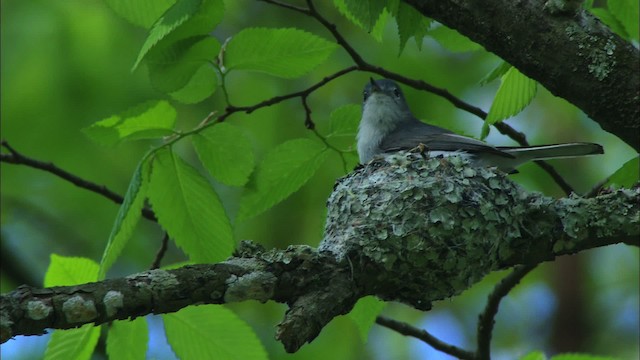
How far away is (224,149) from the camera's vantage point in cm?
352

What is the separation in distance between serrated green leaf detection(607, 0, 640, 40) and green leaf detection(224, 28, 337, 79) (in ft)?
3.66

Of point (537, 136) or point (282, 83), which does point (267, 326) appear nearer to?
point (282, 83)

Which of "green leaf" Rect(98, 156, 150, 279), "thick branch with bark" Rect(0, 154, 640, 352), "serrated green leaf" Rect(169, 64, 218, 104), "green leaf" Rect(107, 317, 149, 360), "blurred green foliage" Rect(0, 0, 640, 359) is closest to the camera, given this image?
"thick branch with bark" Rect(0, 154, 640, 352)

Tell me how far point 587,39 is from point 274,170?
132cm

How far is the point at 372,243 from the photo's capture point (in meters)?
3.03

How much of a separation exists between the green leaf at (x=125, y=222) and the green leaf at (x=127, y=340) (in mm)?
240

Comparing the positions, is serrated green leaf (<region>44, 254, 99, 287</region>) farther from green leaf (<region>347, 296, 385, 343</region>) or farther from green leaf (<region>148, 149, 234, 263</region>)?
green leaf (<region>347, 296, 385, 343</region>)

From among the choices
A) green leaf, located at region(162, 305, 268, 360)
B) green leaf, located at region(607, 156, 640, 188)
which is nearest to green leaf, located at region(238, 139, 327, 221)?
green leaf, located at region(162, 305, 268, 360)

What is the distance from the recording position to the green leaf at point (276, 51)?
11.1 feet

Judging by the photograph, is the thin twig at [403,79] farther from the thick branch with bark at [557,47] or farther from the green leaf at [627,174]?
the thick branch with bark at [557,47]

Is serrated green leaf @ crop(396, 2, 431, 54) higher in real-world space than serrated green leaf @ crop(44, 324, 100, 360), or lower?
higher

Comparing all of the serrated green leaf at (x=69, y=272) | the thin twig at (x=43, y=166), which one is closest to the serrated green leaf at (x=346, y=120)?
the thin twig at (x=43, y=166)

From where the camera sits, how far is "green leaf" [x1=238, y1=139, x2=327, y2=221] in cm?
362

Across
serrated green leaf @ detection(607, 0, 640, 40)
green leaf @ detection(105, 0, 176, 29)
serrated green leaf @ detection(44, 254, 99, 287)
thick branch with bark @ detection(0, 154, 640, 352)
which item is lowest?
thick branch with bark @ detection(0, 154, 640, 352)
